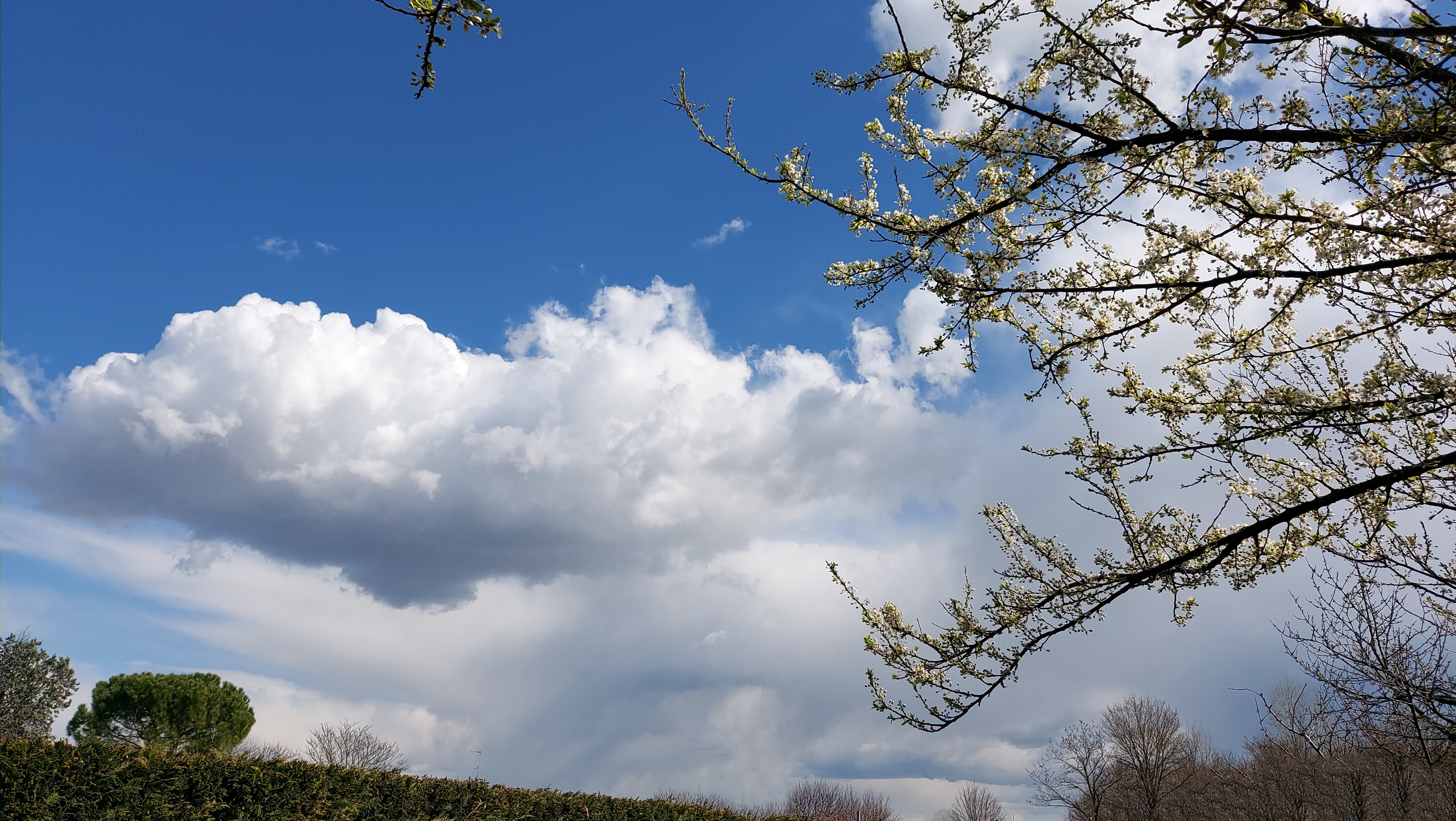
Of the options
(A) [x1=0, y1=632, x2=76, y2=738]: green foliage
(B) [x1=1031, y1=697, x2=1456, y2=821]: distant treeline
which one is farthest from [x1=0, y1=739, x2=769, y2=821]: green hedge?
(A) [x1=0, y1=632, x2=76, y2=738]: green foliage

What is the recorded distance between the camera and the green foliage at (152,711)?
103 feet

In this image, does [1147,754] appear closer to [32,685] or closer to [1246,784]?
[1246,784]

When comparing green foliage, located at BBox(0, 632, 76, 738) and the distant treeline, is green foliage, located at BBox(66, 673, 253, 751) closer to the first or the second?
green foliage, located at BBox(0, 632, 76, 738)

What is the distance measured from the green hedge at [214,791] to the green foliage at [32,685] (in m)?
30.4

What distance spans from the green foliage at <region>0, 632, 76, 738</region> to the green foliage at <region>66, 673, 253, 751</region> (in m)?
1.75

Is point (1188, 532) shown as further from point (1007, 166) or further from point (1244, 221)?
point (1007, 166)

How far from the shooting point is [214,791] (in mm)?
8430

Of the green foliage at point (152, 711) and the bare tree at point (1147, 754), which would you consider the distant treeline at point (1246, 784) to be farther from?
the green foliage at point (152, 711)

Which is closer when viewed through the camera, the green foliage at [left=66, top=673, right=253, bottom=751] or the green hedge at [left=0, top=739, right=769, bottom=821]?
the green hedge at [left=0, top=739, right=769, bottom=821]

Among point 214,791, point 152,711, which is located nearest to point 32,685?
point 152,711

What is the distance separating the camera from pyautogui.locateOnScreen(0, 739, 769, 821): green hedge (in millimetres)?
7242

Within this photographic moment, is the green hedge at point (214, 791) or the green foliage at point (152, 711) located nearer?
the green hedge at point (214, 791)

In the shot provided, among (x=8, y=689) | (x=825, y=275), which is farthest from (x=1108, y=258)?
(x=8, y=689)

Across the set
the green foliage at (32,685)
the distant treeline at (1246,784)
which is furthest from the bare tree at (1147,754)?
the green foliage at (32,685)
